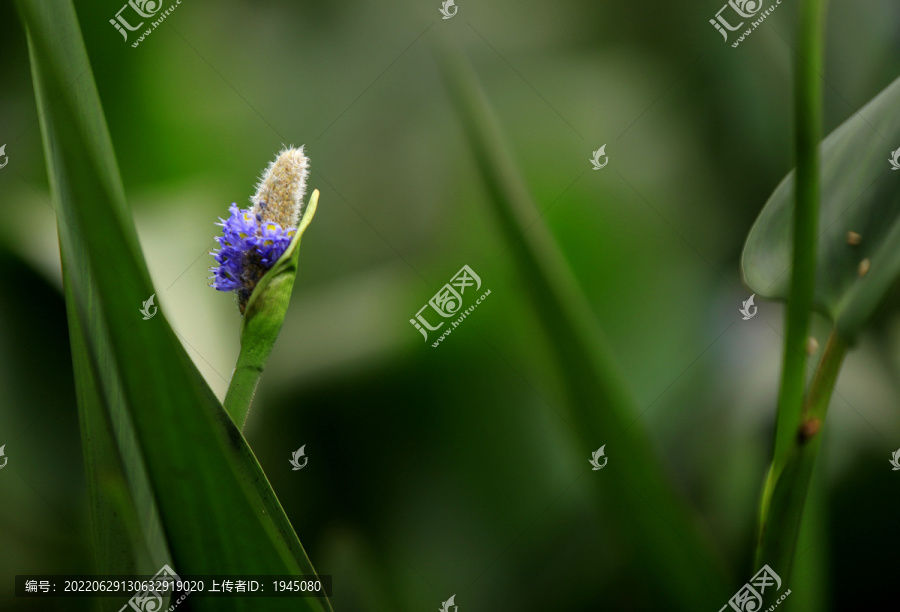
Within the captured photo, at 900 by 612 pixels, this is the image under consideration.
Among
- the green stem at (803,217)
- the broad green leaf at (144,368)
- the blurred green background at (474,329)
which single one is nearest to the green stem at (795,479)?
the green stem at (803,217)

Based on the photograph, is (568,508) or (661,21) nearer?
(568,508)

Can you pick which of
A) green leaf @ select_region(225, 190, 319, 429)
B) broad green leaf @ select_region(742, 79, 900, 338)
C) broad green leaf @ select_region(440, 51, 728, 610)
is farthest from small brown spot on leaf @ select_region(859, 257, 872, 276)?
green leaf @ select_region(225, 190, 319, 429)

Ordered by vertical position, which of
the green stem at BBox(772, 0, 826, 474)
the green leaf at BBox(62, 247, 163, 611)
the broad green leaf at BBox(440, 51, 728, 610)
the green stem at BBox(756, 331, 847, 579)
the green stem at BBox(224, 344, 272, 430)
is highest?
the green stem at BBox(772, 0, 826, 474)

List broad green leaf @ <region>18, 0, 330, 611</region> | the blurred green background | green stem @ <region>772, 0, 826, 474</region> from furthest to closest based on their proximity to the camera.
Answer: the blurred green background
green stem @ <region>772, 0, 826, 474</region>
broad green leaf @ <region>18, 0, 330, 611</region>

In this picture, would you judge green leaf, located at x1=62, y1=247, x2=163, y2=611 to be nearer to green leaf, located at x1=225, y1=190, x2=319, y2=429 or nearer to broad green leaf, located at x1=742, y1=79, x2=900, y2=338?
green leaf, located at x1=225, y1=190, x2=319, y2=429

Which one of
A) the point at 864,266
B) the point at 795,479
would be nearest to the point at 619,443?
the point at 795,479

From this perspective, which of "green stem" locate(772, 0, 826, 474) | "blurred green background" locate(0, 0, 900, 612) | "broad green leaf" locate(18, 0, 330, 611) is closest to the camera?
"broad green leaf" locate(18, 0, 330, 611)

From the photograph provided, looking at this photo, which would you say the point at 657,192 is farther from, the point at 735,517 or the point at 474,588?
the point at 474,588

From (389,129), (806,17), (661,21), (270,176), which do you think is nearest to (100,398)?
(270,176)
